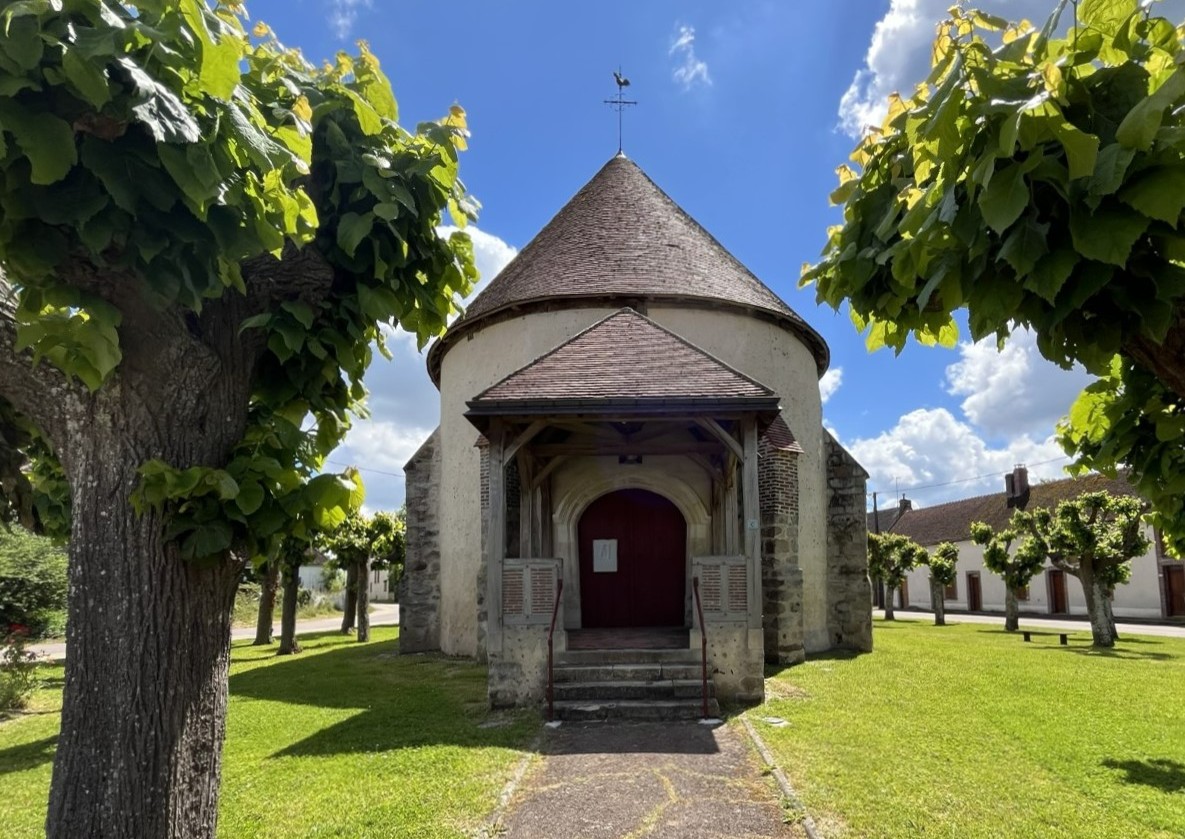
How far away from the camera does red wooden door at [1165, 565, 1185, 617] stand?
27.6 meters

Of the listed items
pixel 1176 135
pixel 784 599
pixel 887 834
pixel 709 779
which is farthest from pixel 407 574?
pixel 1176 135

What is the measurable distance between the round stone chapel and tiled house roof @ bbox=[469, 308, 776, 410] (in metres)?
0.03

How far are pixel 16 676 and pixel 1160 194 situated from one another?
1411 cm

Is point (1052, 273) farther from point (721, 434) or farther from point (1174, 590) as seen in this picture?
point (1174, 590)

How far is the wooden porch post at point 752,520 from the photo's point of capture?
877 centimetres

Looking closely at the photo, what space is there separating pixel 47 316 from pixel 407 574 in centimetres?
1376

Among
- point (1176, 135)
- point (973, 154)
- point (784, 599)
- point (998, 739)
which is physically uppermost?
point (973, 154)

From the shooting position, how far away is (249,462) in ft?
9.49

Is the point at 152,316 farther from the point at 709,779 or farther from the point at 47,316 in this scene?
the point at 709,779

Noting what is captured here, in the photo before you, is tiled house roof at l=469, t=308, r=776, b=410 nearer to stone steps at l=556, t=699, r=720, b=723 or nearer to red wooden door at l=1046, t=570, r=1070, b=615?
stone steps at l=556, t=699, r=720, b=723

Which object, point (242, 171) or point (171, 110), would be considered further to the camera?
point (242, 171)

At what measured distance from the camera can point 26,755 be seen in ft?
25.9

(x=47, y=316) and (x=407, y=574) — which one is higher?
(x=47, y=316)

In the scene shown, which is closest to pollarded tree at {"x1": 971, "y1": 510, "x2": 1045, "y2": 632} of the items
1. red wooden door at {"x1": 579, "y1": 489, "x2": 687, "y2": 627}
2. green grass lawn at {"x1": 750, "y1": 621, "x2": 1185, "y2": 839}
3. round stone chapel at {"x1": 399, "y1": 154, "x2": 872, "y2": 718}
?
green grass lawn at {"x1": 750, "y1": 621, "x2": 1185, "y2": 839}
